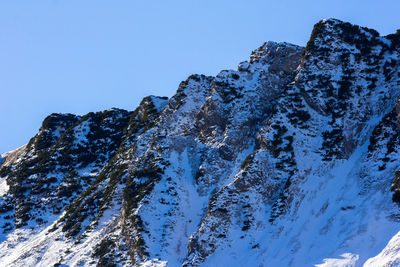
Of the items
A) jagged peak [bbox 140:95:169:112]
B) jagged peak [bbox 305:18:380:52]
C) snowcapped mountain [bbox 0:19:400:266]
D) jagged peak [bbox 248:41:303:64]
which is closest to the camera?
snowcapped mountain [bbox 0:19:400:266]

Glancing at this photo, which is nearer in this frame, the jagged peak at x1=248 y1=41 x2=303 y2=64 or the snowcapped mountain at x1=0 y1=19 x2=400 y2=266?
the snowcapped mountain at x1=0 y1=19 x2=400 y2=266

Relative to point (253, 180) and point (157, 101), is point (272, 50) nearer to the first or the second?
point (253, 180)

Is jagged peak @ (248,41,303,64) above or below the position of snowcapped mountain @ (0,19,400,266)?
above

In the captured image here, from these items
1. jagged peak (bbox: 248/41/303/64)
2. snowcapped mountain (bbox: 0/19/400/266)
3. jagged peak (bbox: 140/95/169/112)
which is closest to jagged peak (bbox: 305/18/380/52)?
snowcapped mountain (bbox: 0/19/400/266)

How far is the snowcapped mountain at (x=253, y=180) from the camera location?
172 ft

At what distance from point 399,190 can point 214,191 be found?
22520mm

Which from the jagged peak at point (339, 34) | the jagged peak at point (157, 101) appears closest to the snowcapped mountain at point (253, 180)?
the jagged peak at point (339, 34)

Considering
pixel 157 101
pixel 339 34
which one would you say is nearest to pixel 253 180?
pixel 339 34

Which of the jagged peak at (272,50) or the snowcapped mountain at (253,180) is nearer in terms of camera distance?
the snowcapped mountain at (253,180)

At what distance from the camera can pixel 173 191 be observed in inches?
2581

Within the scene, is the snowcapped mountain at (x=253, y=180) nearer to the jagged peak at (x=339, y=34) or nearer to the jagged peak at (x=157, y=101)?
the jagged peak at (x=339, y=34)

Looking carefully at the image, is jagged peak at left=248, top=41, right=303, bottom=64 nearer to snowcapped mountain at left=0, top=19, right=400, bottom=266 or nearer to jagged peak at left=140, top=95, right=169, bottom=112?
snowcapped mountain at left=0, top=19, right=400, bottom=266

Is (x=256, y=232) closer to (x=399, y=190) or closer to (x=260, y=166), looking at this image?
(x=260, y=166)

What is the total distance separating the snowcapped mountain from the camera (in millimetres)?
52531
